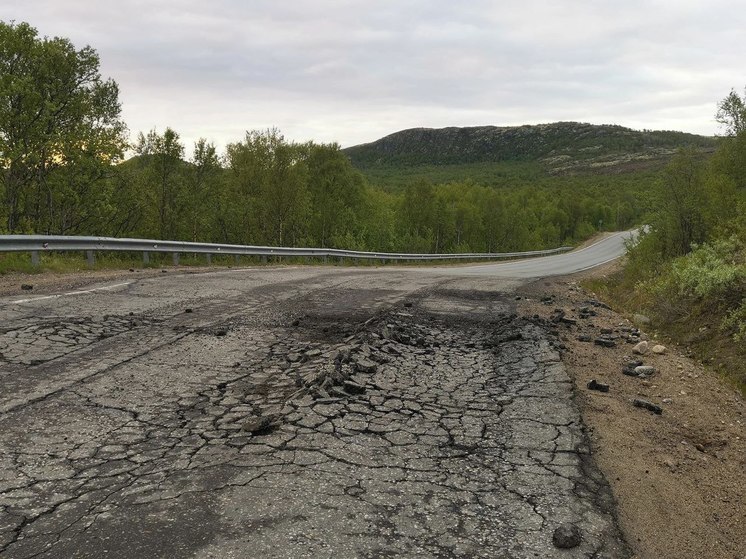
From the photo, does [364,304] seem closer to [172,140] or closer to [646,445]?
[646,445]

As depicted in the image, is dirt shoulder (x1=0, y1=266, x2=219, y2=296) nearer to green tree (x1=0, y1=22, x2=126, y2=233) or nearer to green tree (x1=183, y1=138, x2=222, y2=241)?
green tree (x1=0, y1=22, x2=126, y2=233)

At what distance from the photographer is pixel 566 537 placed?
7.57ft

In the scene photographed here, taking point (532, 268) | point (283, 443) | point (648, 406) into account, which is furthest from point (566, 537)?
point (532, 268)

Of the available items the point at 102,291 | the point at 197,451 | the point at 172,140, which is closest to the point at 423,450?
the point at 197,451

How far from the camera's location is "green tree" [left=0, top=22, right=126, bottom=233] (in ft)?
67.3

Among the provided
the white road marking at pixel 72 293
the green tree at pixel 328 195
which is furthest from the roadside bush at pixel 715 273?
the green tree at pixel 328 195

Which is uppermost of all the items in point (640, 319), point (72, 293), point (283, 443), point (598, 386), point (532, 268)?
point (72, 293)

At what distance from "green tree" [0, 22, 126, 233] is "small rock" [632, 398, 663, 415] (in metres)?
22.6

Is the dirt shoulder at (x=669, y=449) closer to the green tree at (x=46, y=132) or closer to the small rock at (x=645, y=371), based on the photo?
the small rock at (x=645, y=371)

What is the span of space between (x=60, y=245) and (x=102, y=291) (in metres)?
4.31

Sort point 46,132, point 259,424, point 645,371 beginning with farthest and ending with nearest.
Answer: point 46,132 < point 645,371 < point 259,424

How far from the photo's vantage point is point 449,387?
14.4 ft

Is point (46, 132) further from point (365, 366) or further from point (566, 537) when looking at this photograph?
point (566, 537)

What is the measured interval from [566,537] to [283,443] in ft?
5.55
